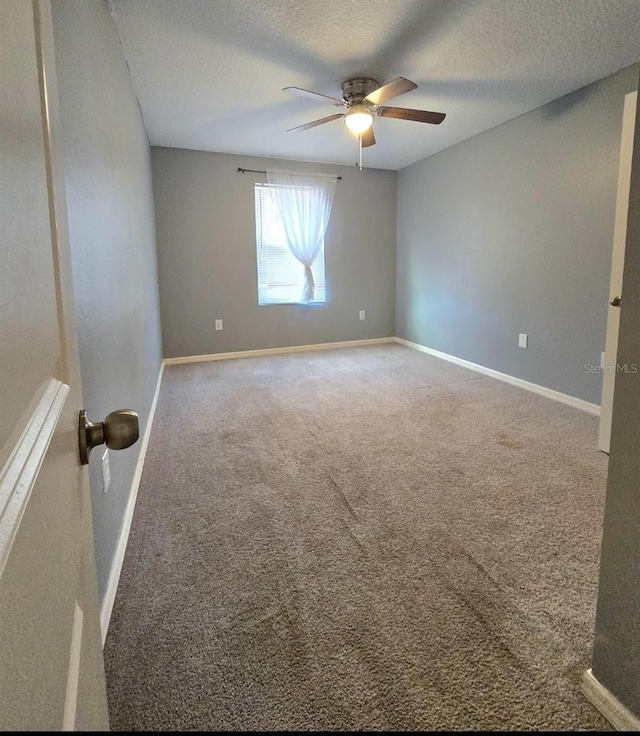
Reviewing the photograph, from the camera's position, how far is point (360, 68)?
2617mm

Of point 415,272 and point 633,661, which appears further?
point 415,272

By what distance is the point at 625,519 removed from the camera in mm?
930

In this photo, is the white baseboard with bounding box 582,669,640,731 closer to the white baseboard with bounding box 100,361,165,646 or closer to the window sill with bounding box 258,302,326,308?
the white baseboard with bounding box 100,361,165,646

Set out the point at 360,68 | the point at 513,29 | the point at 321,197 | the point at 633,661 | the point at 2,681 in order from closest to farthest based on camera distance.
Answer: the point at 2,681 < the point at 633,661 < the point at 513,29 < the point at 360,68 < the point at 321,197

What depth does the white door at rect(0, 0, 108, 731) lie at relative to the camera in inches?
11.4

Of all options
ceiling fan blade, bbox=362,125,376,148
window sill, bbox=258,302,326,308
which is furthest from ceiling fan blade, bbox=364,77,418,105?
window sill, bbox=258,302,326,308

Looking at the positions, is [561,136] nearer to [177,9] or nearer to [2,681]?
[177,9]

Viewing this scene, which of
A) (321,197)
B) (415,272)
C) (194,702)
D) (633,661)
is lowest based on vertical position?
(194,702)

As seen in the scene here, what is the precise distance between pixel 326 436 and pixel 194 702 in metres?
1.71

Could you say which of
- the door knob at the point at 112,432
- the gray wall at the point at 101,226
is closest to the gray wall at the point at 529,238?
the gray wall at the point at 101,226

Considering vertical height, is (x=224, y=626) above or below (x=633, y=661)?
below

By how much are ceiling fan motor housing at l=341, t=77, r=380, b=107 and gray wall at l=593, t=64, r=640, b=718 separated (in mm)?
2347

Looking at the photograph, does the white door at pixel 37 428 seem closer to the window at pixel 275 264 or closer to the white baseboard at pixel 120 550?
the white baseboard at pixel 120 550

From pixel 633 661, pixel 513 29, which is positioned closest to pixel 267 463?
pixel 633 661
